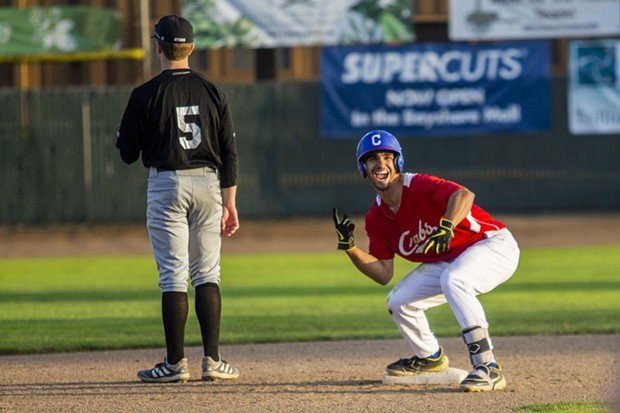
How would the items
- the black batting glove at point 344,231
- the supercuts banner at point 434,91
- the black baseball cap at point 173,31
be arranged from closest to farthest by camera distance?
the black batting glove at point 344,231 < the black baseball cap at point 173,31 < the supercuts banner at point 434,91

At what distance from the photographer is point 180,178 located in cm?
654

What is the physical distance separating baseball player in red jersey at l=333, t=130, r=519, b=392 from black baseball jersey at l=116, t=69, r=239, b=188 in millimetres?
846

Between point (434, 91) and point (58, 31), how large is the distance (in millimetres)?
6910

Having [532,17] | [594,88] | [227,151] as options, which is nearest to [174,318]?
[227,151]

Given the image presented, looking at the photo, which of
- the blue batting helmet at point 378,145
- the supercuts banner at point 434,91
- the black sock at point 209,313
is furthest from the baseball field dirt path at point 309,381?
the supercuts banner at point 434,91

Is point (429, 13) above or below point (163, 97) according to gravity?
above

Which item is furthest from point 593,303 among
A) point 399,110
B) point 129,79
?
point 129,79

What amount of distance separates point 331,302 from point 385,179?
521 centimetres

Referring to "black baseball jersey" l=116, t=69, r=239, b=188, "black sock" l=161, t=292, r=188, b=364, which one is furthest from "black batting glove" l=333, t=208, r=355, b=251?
"black sock" l=161, t=292, r=188, b=364

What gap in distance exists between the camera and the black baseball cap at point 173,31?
6512 millimetres

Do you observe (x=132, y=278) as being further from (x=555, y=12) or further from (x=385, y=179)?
(x=555, y=12)

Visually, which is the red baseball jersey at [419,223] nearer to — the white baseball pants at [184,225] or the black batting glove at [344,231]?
the black batting glove at [344,231]

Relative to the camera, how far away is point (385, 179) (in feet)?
20.8

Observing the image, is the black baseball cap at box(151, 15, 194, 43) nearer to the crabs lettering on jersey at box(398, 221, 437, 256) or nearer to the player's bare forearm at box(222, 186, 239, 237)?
the player's bare forearm at box(222, 186, 239, 237)
